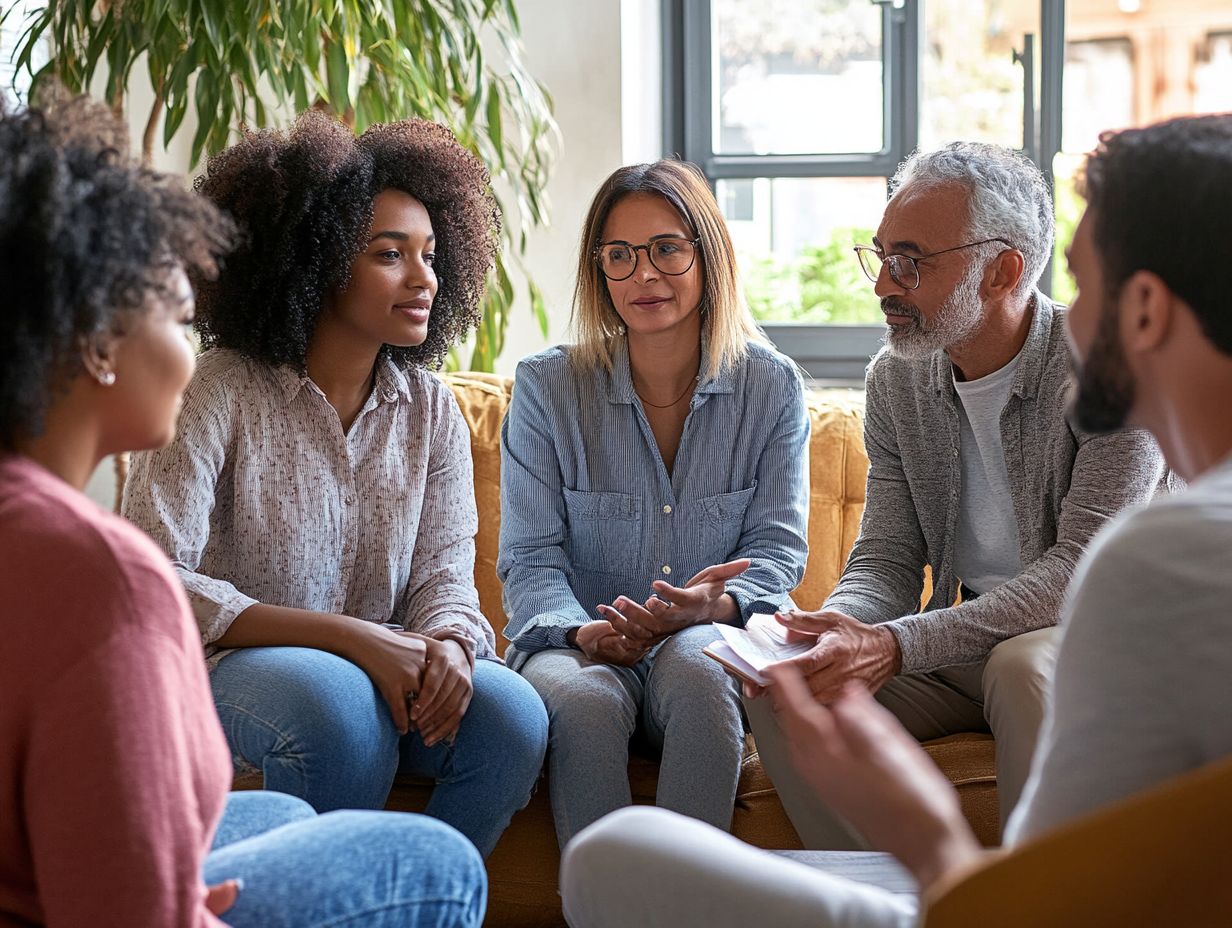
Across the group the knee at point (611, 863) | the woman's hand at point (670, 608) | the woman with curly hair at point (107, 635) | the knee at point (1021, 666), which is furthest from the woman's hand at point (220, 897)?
the knee at point (1021, 666)

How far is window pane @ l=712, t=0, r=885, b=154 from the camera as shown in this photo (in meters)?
3.79

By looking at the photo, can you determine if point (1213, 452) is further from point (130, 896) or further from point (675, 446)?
point (675, 446)

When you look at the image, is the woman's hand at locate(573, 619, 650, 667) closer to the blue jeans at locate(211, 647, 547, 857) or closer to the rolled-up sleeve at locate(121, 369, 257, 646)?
the blue jeans at locate(211, 647, 547, 857)

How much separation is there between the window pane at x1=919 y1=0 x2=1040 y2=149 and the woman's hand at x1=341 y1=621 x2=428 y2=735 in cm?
242

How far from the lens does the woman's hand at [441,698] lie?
1.88m

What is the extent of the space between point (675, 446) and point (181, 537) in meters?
0.89

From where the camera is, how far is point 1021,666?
1870 millimetres

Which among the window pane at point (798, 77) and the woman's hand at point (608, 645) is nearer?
the woman's hand at point (608, 645)

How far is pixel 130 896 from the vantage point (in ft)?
2.92

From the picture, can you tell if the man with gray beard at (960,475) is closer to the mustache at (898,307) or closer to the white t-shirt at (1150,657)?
the mustache at (898,307)

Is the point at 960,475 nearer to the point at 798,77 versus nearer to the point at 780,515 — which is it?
the point at 780,515

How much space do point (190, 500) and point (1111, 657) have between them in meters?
1.39

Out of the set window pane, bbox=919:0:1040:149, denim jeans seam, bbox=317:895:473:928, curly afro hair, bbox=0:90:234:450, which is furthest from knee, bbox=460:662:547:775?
window pane, bbox=919:0:1040:149

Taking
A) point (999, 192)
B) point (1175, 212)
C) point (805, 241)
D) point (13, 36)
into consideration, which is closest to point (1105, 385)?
point (1175, 212)
